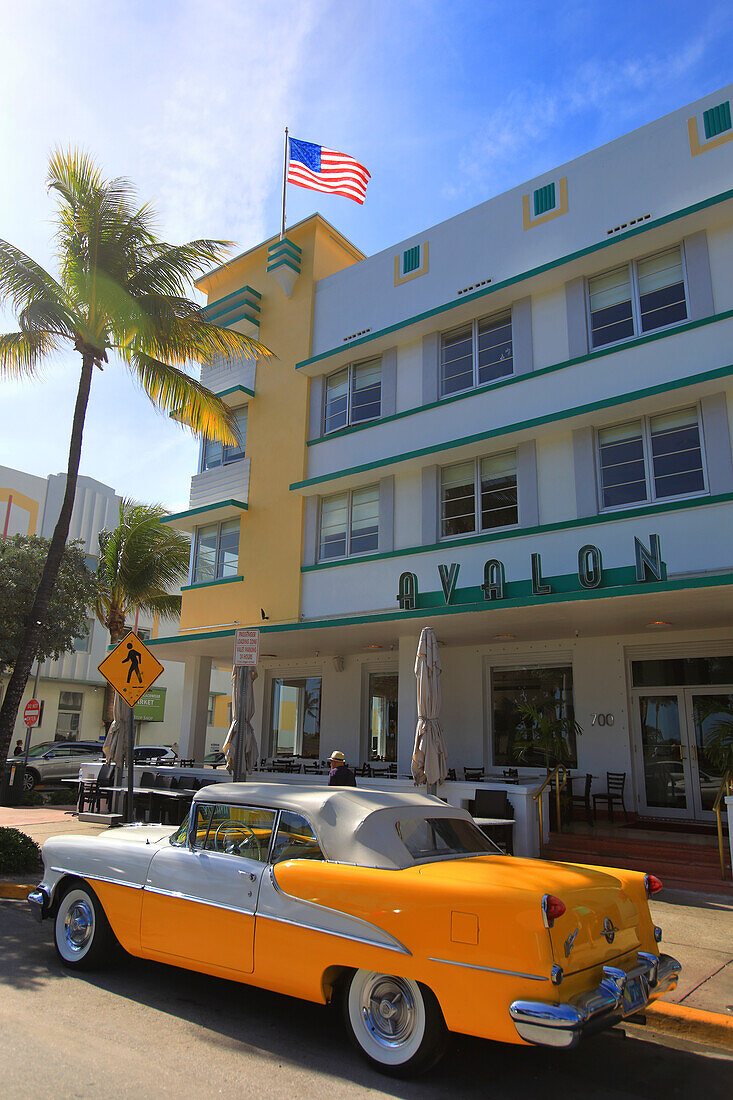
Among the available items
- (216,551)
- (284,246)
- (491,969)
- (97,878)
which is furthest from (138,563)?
(491,969)

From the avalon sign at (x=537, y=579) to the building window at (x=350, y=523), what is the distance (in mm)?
1924

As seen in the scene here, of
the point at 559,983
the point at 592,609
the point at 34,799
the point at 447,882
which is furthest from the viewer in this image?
the point at 34,799

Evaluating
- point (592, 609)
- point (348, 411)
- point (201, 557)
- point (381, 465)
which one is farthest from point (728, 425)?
point (201, 557)

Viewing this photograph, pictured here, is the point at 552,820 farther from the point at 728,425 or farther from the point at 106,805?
the point at 106,805

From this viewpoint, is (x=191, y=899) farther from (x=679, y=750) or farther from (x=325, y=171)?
(x=325, y=171)

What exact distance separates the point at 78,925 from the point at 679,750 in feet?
33.2

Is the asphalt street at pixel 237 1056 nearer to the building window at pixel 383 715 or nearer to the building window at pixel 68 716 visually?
the building window at pixel 383 715

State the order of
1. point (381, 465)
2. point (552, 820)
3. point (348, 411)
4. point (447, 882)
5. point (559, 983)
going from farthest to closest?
point (348, 411) → point (381, 465) → point (552, 820) → point (447, 882) → point (559, 983)

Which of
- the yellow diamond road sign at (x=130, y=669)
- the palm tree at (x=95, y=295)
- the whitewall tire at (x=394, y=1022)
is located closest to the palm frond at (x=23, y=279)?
the palm tree at (x=95, y=295)

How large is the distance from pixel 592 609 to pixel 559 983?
803cm

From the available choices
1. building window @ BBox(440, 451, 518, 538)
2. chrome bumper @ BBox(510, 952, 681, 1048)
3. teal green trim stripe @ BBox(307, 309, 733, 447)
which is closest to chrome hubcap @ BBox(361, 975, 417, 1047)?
chrome bumper @ BBox(510, 952, 681, 1048)

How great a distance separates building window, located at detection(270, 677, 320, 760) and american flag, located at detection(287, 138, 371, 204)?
11716 millimetres

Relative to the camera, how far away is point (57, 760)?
24.8 m

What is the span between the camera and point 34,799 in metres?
19.2
